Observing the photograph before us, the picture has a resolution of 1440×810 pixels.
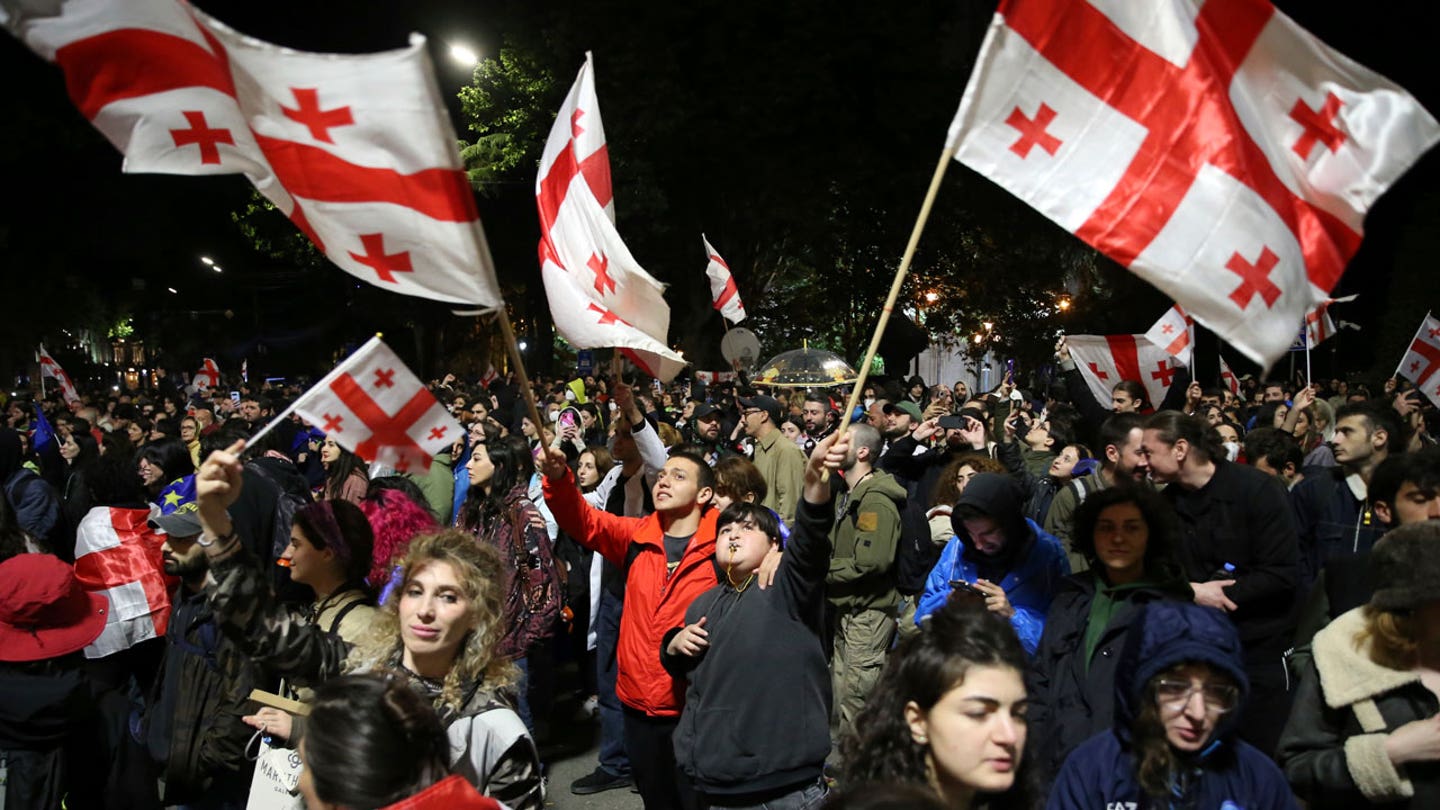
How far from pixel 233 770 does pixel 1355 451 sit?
622 cm

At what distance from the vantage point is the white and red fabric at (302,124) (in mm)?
3533

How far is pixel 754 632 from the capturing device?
413 centimetres

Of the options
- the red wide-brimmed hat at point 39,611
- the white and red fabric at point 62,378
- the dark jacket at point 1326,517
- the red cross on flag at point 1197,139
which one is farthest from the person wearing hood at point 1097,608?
the white and red fabric at point 62,378

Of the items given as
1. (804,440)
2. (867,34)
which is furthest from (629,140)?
(804,440)

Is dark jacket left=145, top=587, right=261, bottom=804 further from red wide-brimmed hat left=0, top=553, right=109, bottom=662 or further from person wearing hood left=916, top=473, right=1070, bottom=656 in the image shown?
person wearing hood left=916, top=473, right=1070, bottom=656

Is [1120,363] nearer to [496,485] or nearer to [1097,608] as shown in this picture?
[496,485]

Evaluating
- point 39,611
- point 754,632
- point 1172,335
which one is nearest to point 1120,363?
point 1172,335

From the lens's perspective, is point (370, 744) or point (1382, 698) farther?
point (1382, 698)

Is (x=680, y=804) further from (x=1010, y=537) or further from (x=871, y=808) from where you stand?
(x=871, y=808)

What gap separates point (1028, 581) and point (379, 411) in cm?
277

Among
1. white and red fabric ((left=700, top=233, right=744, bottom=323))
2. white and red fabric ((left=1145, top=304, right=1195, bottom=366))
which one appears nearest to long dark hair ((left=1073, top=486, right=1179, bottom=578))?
white and red fabric ((left=1145, top=304, right=1195, bottom=366))

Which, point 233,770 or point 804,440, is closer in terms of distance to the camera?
point 233,770

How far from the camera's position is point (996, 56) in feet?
12.3

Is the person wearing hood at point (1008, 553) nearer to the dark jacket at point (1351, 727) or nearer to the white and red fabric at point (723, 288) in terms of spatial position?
the dark jacket at point (1351, 727)
